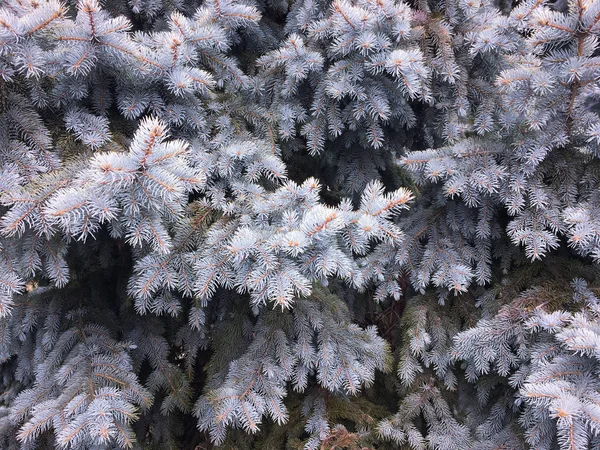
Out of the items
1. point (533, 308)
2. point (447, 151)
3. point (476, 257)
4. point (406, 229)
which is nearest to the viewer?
point (533, 308)

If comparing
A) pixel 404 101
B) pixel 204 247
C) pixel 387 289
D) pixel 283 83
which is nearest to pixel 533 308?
pixel 387 289

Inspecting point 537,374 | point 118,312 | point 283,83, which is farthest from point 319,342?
point 283,83

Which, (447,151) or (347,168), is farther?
(347,168)

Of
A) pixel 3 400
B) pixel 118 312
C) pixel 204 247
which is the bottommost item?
pixel 3 400

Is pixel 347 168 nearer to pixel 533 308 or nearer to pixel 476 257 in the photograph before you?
pixel 476 257

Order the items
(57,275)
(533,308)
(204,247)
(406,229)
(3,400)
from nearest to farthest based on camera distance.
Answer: (57,275), (204,247), (533,308), (406,229), (3,400)

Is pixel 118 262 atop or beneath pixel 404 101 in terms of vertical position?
beneath

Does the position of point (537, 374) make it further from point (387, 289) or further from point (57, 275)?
point (57, 275)
